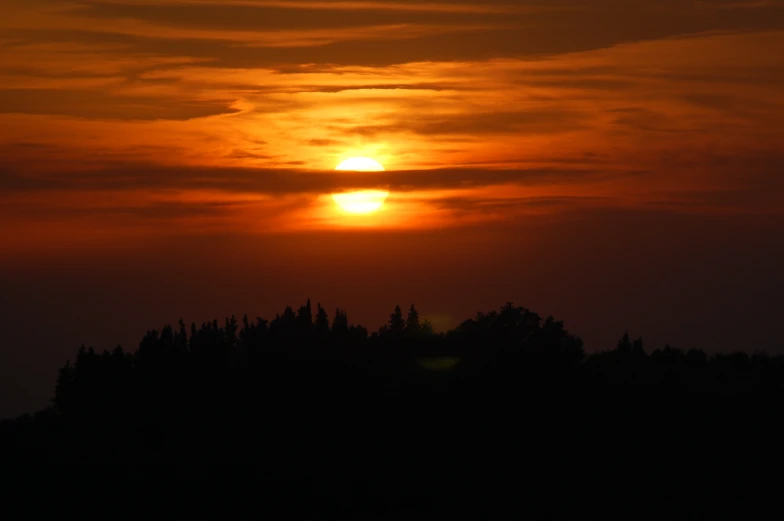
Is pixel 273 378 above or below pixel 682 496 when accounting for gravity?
above

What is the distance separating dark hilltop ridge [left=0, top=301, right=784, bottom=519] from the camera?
4173 inches

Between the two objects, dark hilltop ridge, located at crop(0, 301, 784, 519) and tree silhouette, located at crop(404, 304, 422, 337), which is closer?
dark hilltop ridge, located at crop(0, 301, 784, 519)

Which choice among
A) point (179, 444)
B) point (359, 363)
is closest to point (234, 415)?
point (179, 444)

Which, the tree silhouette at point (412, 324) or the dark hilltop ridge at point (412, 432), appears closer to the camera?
the dark hilltop ridge at point (412, 432)

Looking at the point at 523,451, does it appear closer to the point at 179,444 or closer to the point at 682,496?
the point at 682,496

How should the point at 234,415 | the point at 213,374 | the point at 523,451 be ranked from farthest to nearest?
the point at 213,374 → the point at 234,415 → the point at 523,451

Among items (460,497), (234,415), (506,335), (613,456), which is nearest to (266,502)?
(460,497)

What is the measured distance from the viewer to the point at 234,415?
124 metres

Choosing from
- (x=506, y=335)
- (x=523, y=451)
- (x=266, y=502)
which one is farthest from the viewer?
(x=506, y=335)

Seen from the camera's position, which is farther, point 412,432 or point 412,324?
point 412,324

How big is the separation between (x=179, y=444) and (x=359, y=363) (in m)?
25.5

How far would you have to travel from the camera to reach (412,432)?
384 ft

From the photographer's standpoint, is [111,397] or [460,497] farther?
[111,397]

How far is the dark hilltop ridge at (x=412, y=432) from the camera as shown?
106 m
